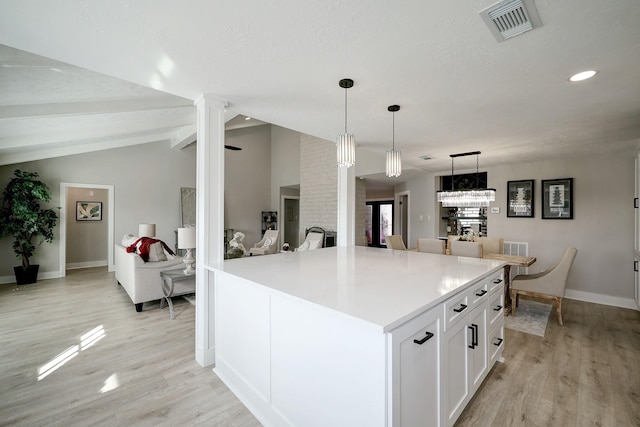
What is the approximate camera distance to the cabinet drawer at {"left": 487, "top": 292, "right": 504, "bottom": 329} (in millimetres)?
2072

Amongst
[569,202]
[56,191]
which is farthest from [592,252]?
[56,191]

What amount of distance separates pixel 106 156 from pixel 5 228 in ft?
7.37

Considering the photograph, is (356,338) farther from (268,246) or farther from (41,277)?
(41,277)

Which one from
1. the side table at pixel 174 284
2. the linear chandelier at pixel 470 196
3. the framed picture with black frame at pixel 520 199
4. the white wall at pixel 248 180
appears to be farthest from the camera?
the white wall at pixel 248 180

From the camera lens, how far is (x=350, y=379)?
1.20 meters

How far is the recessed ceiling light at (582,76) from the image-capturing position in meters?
1.86

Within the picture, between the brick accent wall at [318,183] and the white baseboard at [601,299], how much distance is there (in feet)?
14.9

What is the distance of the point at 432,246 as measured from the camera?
151 inches

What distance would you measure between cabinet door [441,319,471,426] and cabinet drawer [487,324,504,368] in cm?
52

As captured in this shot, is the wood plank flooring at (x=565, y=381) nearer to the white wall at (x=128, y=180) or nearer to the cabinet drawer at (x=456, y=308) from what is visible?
the cabinet drawer at (x=456, y=308)

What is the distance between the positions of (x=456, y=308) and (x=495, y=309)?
916mm

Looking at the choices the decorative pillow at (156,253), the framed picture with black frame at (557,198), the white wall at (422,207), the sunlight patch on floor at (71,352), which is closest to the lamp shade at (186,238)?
the decorative pillow at (156,253)

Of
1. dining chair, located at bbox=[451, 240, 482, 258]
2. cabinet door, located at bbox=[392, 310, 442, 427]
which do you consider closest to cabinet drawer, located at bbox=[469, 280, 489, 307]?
cabinet door, located at bbox=[392, 310, 442, 427]

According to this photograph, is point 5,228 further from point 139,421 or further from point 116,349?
point 139,421
